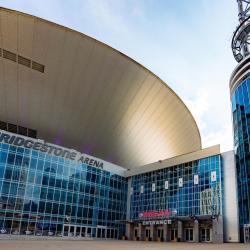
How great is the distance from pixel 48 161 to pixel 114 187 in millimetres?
11536

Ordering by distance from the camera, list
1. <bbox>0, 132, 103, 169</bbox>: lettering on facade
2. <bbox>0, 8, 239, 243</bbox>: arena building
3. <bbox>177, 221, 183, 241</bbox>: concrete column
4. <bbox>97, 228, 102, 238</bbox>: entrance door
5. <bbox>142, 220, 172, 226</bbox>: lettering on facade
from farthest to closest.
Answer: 1. <bbox>97, 228, 102, 238</bbox>: entrance door
2. <bbox>142, 220, 172, 226</bbox>: lettering on facade
3. <bbox>177, 221, 183, 241</bbox>: concrete column
4. <bbox>0, 132, 103, 169</bbox>: lettering on facade
5. <bbox>0, 8, 239, 243</bbox>: arena building

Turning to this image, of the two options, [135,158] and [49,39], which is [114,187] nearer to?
[135,158]

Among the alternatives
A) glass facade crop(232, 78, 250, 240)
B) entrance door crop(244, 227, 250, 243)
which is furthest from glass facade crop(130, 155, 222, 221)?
entrance door crop(244, 227, 250, 243)

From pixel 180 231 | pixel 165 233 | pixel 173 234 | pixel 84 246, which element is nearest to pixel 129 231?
pixel 165 233

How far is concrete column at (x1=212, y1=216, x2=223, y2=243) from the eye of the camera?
30837 mm

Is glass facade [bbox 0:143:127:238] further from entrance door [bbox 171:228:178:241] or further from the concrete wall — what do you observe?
the concrete wall

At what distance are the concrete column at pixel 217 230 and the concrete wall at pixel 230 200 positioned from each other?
20.5 inches

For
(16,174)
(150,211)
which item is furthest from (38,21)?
(150,211)

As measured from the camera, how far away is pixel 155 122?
41.4 metres

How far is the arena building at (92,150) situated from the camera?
101ft

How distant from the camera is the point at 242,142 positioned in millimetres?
31875

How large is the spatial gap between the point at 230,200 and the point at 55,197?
19484mm

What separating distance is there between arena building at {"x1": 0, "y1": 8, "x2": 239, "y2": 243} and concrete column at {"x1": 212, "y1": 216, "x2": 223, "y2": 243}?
0.10 metres

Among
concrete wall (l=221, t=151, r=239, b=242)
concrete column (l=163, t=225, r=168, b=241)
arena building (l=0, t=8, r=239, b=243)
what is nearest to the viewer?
concrete wall (l=221, t=151, r=239, b=242)
